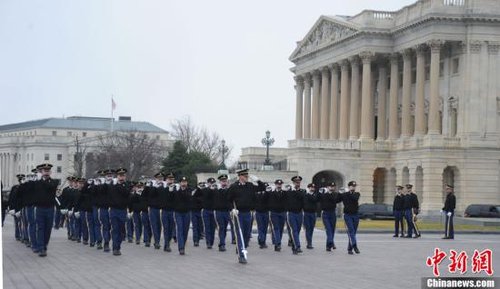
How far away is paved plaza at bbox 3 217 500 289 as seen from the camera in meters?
18.1

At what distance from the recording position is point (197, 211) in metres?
31.9

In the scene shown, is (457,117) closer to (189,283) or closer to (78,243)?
(78,243)

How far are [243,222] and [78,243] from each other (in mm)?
7564

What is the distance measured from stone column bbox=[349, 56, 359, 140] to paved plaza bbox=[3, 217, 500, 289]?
57.4 metres

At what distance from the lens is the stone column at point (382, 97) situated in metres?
88.3

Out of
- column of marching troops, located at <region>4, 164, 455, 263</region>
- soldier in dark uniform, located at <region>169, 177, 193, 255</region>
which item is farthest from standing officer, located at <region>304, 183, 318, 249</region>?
soldier in dark uniform, located at <region>169, 177, 193, 255</region>

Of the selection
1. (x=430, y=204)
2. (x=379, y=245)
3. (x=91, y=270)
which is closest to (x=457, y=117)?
(x=430, y=204)

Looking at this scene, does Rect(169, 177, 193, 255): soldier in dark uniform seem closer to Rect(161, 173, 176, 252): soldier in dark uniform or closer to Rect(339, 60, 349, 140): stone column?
Rect(161, 173, 176, 252): soldier in dark uniform

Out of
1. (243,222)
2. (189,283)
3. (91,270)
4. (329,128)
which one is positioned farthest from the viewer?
(329,128)

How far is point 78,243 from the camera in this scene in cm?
3066

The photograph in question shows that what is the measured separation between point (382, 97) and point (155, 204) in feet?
206

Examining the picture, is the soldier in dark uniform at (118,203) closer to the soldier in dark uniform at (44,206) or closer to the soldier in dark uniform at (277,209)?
the soldier in dark uniform at (44,206)

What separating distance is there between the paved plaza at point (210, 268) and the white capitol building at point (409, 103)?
1811 inches

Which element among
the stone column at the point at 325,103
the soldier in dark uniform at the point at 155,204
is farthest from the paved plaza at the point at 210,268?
the stone column at the point at 325,103
